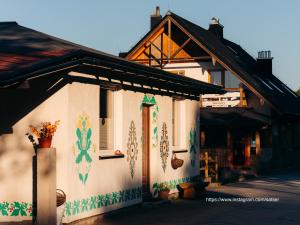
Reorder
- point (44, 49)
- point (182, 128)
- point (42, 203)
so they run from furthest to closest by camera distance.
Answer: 1. point (182, 128)
2. point (44, 49)
3. point (42, 203)

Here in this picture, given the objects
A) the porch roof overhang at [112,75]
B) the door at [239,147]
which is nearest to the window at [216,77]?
the door at [239,147]

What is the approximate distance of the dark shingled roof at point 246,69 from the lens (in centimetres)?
2970

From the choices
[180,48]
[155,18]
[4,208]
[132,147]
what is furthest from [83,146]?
[155,18]

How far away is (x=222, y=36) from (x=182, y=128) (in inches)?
893

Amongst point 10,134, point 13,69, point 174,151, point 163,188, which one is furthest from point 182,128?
point 13,69

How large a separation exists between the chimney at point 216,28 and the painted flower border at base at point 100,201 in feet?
83.6

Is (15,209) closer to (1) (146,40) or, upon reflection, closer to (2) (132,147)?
(2) (132,147)

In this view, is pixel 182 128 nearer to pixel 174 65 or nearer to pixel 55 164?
pixel 55 164

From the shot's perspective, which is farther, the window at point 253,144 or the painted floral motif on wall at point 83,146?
the window at point 253,144

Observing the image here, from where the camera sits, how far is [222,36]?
3938cm

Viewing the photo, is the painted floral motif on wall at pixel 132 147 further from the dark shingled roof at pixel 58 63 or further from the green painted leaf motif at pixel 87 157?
the green painted leaf motif at pixel 87 157

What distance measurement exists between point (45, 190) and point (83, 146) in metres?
1.41

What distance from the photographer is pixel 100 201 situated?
12227mm

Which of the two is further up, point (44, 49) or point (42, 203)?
point (44, 49)
